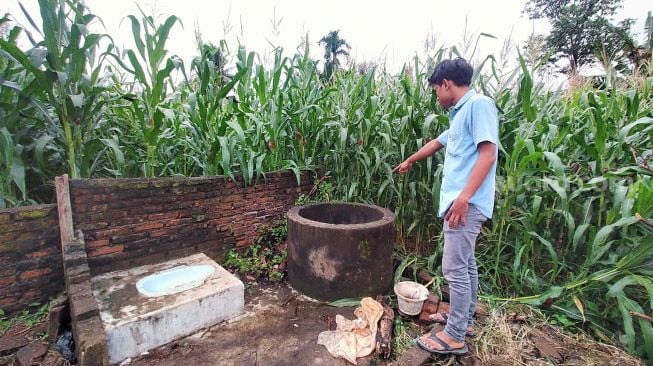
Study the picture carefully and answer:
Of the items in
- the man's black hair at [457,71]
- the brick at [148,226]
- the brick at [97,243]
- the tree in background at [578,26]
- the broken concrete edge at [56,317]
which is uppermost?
the tree in background at [578,26]

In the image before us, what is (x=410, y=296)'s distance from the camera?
1.94 metres

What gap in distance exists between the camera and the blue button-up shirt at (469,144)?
1349 millimetres

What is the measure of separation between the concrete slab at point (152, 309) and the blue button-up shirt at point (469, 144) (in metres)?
1.34

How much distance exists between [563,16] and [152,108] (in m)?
17.0

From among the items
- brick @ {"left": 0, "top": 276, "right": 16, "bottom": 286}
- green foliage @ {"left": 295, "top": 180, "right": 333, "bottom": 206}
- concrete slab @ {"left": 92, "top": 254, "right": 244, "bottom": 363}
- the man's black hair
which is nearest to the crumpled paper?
concrete slab @ {"left": 92, "top": 254, "right": 244, "bottom": 363}

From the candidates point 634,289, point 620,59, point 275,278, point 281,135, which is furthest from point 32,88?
point 620,59

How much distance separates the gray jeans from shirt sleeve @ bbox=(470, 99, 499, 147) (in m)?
0.32

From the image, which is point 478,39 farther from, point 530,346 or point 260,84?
point 530,346

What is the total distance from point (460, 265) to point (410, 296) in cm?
57

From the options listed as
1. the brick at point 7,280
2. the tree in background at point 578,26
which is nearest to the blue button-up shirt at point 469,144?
the brick at point 7,280

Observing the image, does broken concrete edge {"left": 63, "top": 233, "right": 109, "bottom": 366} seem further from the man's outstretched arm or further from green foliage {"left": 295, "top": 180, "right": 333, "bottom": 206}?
the man's outstretched arm

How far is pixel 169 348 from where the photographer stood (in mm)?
1557

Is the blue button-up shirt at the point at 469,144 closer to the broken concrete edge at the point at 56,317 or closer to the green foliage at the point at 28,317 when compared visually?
the broken concrete edge at the point at 56,317

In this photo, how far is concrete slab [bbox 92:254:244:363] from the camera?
144 centimetres
